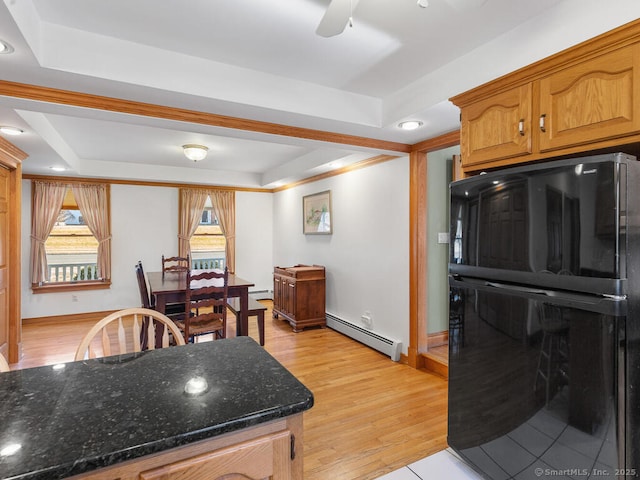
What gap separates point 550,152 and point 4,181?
4.66 meters

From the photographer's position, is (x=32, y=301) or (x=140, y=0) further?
(x=32, y=301)

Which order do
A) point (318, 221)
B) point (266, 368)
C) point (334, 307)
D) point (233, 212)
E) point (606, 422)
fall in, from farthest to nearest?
point (233, 212)
point (318, 221)
point (334, 307)
point (606, 422)
point (266, 368)

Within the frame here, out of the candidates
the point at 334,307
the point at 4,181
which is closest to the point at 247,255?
the point at 334,307

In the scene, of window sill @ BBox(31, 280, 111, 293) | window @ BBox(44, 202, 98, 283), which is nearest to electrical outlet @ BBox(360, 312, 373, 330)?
window sill @ BBox(31, 280, 111, 293)

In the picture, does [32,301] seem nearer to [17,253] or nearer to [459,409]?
[17,253]

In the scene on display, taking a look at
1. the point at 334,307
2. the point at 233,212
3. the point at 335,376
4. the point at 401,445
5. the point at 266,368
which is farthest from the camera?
the point at 233,212

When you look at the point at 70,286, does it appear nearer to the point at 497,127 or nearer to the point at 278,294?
the point at 278,294

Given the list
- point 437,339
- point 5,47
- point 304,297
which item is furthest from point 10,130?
point 437,339

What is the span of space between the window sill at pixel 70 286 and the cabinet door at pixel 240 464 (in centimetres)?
570

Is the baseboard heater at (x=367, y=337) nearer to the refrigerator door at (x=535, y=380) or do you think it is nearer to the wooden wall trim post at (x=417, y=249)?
the wooden wall trim post at (x=417, y=249)

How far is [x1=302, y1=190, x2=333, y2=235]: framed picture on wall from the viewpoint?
496 cm

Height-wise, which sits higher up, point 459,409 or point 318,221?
point 318,221

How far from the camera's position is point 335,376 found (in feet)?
10.6

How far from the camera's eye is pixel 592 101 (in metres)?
1.47
